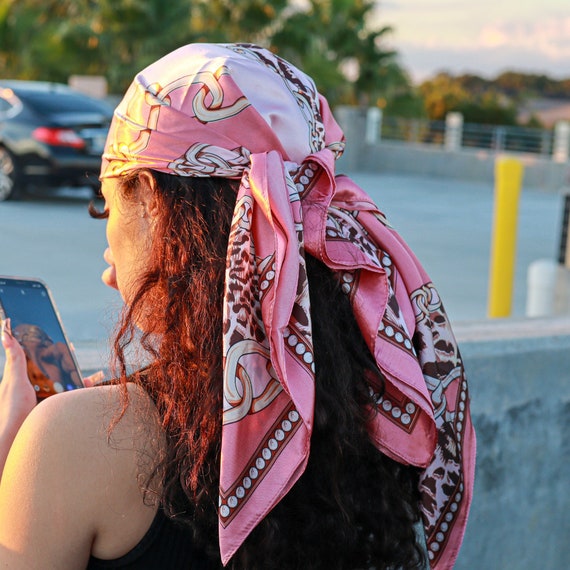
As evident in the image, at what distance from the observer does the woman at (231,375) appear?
1381mm

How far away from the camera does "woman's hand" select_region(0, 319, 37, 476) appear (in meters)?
1.55

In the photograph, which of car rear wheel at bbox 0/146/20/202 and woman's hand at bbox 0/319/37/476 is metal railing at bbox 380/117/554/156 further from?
woman's hand at bbox 0/319/37/476

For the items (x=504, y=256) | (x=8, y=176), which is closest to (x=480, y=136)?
(x=8, y=176)

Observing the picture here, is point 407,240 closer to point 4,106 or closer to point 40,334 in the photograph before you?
point 4,106

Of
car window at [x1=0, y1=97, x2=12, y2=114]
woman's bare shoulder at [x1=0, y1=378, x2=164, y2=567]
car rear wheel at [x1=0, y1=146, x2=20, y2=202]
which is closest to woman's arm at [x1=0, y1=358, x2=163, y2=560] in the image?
woman's bare shoulder at [x1=0, y1=378, x2=164, y2=567]

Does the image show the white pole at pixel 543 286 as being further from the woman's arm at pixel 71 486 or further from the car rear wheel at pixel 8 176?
the car rear wheel at pixel 8 176

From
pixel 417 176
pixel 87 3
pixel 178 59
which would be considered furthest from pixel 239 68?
pixel 87 3

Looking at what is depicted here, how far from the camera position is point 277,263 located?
141 cm

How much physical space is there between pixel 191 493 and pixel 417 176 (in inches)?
794

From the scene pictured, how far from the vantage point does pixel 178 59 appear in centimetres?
153

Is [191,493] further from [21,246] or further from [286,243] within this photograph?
[21,246]

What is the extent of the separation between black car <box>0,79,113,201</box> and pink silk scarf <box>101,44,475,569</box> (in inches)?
415

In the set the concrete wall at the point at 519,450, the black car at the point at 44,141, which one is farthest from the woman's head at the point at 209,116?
the black car at the point at 44,141

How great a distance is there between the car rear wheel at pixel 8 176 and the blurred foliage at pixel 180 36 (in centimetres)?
1058
